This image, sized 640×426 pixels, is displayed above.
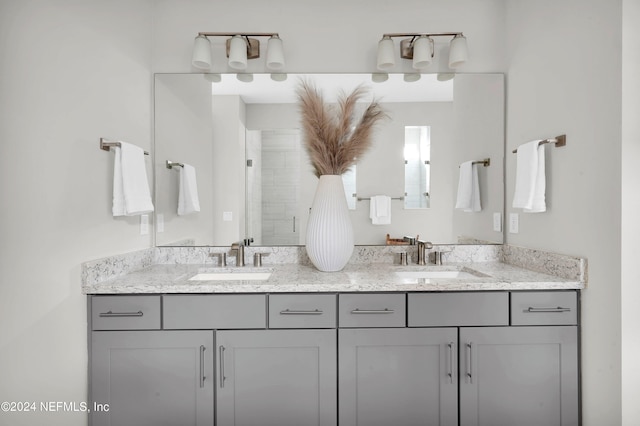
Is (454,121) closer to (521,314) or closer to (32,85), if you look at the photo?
(521,314)

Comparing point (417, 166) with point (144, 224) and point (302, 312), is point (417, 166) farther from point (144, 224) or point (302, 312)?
point (144, 224)

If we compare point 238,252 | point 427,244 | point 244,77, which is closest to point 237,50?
point 244,77

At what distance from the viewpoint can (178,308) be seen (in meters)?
1.57

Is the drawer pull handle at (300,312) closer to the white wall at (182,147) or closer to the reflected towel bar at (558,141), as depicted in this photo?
the white wall at (182,147)

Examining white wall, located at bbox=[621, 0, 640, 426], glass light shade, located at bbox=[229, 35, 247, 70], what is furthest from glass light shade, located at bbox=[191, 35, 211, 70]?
white wall, located at bbox=[621, 0, 640, 426]

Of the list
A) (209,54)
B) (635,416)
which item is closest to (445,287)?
(635,416)

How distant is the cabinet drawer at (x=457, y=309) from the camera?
5.17 ft

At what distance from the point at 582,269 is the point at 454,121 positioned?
1.08m

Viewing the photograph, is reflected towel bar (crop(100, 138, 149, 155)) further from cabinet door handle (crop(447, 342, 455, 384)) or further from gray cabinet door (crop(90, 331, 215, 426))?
cabinet door handle (crop(447, 342, 455, 384))

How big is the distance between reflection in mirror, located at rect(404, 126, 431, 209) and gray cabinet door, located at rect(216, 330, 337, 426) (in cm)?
109

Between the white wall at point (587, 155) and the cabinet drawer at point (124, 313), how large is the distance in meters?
1.92

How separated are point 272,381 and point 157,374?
513mm

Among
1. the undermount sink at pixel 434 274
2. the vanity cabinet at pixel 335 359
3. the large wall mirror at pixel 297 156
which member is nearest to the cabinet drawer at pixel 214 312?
the vanity cabinet at pixel 335 359

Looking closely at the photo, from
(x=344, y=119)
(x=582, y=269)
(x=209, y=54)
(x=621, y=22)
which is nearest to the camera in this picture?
(x=621, y=22)
